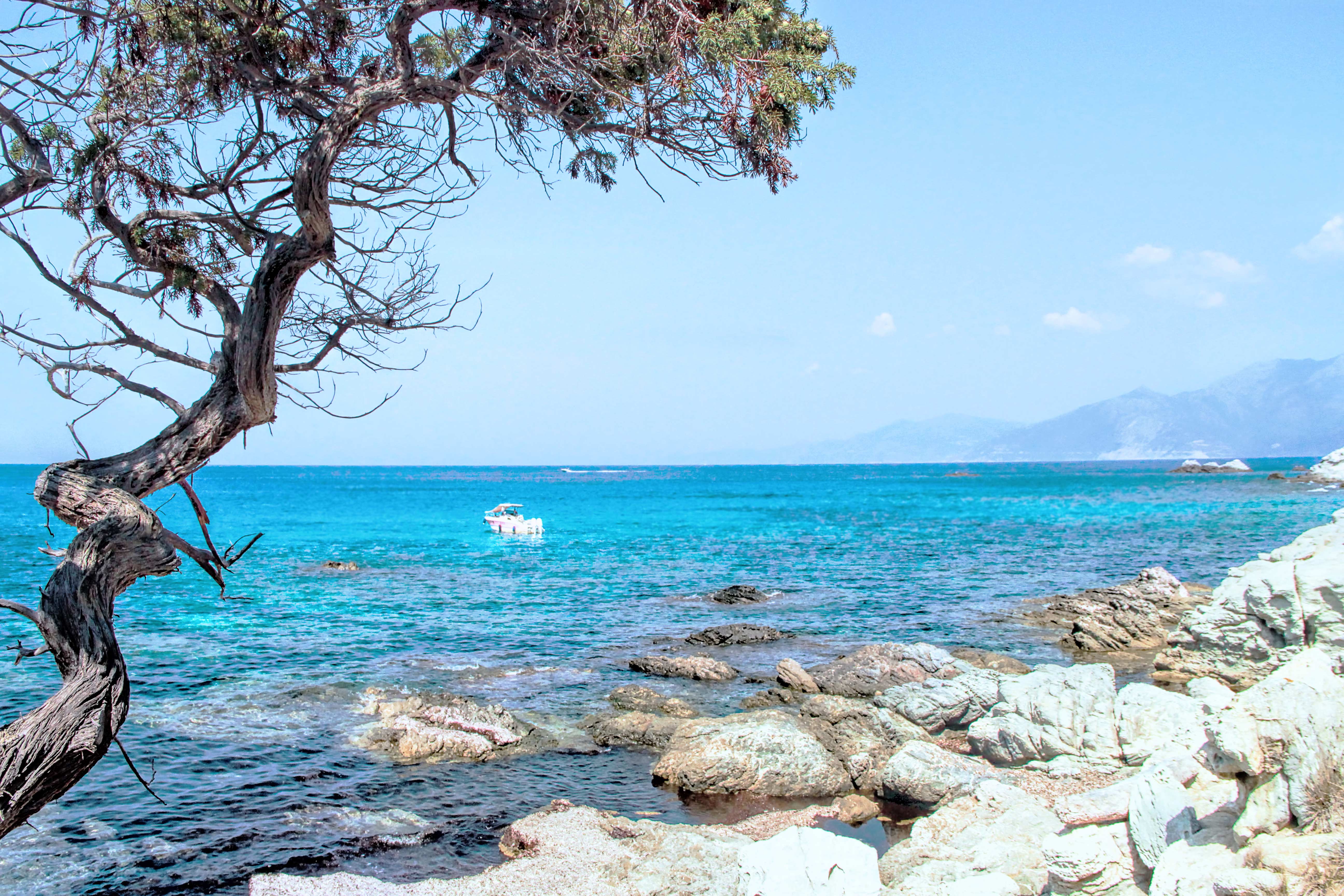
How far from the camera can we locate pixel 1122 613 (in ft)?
65.7

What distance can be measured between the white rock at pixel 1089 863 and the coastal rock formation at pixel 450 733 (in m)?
7.62

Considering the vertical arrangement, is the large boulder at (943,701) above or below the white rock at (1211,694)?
below

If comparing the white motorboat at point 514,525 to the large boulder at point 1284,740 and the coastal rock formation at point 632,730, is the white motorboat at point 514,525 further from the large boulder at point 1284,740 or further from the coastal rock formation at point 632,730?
the large boulder at point 1284,740

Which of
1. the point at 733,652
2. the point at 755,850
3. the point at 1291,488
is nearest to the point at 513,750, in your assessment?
the point at 755,850

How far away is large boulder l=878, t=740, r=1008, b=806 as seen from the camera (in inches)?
404

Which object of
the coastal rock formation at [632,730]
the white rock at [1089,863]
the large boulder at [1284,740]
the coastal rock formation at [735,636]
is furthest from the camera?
the coastal rock formation at [735,636]

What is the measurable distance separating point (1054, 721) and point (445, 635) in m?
14.7

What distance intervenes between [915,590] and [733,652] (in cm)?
1085

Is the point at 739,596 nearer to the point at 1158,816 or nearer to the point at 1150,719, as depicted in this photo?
the point at 1150,719

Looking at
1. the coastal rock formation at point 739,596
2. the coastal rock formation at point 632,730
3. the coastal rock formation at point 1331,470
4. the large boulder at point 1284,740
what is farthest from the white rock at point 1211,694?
the coastal rock formation at point 1331,470

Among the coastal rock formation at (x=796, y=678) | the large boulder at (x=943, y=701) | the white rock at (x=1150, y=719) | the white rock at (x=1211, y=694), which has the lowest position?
the coastal rock formation at (x=796, y=678)

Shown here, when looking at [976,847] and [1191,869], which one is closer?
[1191,869]

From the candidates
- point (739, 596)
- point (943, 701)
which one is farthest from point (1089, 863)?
point (739, 596)

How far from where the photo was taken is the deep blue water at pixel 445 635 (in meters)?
9.80
